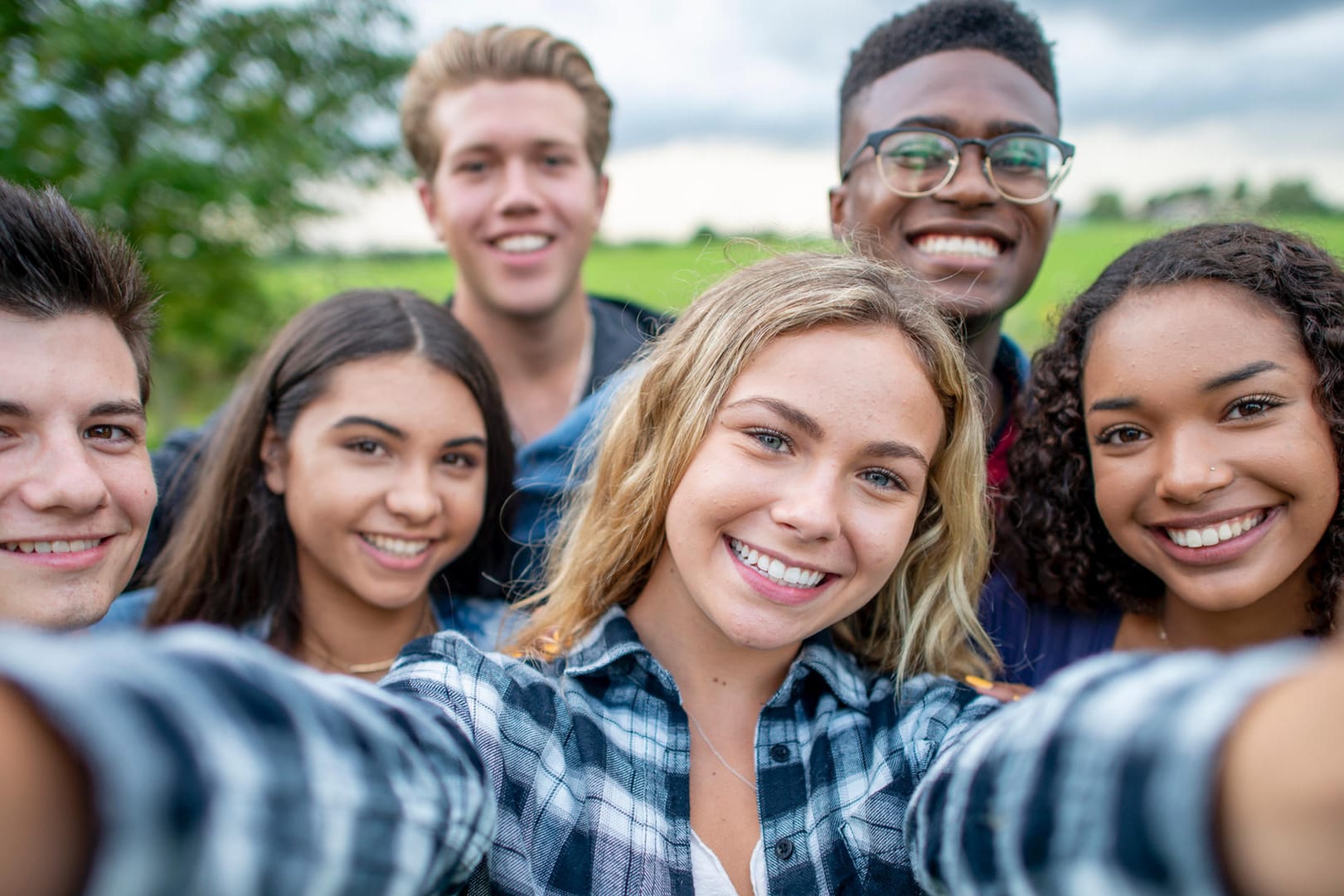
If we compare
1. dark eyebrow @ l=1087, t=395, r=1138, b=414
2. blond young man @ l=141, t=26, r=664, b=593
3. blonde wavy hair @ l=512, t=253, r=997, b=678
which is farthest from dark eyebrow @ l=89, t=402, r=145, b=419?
dark eyebrow @ l=1087, t=395, r=1138, b=414

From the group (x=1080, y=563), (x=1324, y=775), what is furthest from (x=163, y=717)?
(x=1080, y=563)

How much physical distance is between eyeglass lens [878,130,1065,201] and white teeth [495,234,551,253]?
1.44 m

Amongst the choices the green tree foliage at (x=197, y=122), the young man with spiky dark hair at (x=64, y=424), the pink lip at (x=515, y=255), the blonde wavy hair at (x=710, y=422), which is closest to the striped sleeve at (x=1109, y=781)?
the blonde wavy hair at (x=710, y=422)

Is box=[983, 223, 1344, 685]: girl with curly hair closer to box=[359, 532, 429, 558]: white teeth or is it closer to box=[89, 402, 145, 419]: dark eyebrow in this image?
box=[359, 532, 429, 558]: white teeth

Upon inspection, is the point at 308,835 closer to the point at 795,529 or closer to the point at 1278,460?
the point at 795,529

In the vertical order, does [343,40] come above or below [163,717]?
above

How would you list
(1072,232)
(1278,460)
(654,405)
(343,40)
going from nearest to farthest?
(1278,460)
(654,405)
(343,40)
(1072,232)

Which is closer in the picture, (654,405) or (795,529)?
(795,529)

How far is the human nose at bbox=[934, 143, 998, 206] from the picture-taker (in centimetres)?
303

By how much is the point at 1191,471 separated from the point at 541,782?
1469 mm

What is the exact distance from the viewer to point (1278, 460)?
207cm

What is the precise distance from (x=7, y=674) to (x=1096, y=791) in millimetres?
1077

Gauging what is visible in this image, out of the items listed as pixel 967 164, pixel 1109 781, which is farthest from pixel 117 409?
pixel 967 164

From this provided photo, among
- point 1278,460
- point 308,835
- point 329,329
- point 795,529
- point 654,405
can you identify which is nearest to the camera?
point 308,835
